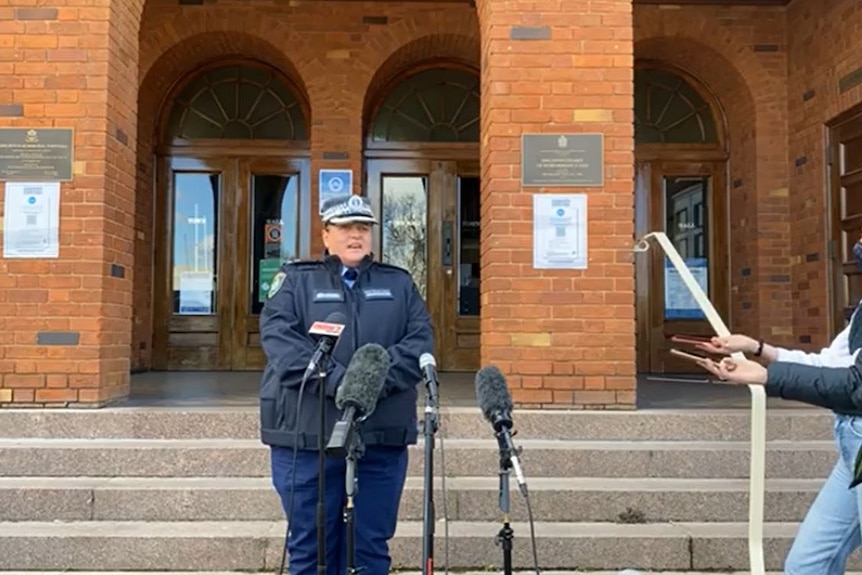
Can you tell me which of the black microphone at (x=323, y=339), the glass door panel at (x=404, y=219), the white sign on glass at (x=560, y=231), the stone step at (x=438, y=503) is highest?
the glass door panel at (x=404, y=219)

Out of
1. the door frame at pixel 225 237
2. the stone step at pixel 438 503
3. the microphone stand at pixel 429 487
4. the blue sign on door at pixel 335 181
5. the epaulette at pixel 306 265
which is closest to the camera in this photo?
the microphone stand at pixel 429 487

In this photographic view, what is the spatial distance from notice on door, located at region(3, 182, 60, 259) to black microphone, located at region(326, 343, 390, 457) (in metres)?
3.69

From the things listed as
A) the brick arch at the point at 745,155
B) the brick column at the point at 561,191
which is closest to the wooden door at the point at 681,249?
the brick arch at the point at 745,155

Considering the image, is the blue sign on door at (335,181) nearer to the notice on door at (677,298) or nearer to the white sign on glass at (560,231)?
the white sign on glass at (560,231)

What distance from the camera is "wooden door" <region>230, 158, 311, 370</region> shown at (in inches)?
331

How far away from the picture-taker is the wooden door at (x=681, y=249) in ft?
27.8

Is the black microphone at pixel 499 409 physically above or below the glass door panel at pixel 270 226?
below

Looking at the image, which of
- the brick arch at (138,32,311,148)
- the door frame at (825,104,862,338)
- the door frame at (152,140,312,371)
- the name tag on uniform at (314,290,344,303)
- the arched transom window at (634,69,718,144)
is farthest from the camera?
the arched transom window at (634,69,718,144)

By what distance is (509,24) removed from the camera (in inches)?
211

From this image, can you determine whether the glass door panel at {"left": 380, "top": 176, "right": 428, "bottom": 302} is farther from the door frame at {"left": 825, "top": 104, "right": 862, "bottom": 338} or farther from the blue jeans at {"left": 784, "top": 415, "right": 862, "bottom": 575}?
the blue jeans at {"left": 784, "top": 415, "right": 862, "bottom": 575}

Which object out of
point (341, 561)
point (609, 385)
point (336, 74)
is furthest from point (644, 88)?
point (341, 561)

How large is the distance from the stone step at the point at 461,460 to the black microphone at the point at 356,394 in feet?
7.53

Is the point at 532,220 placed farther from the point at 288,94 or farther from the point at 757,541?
the point at 288,94

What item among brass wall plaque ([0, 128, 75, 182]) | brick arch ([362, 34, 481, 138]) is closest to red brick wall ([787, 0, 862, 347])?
brick arch ([362, 34, 481, 138])
